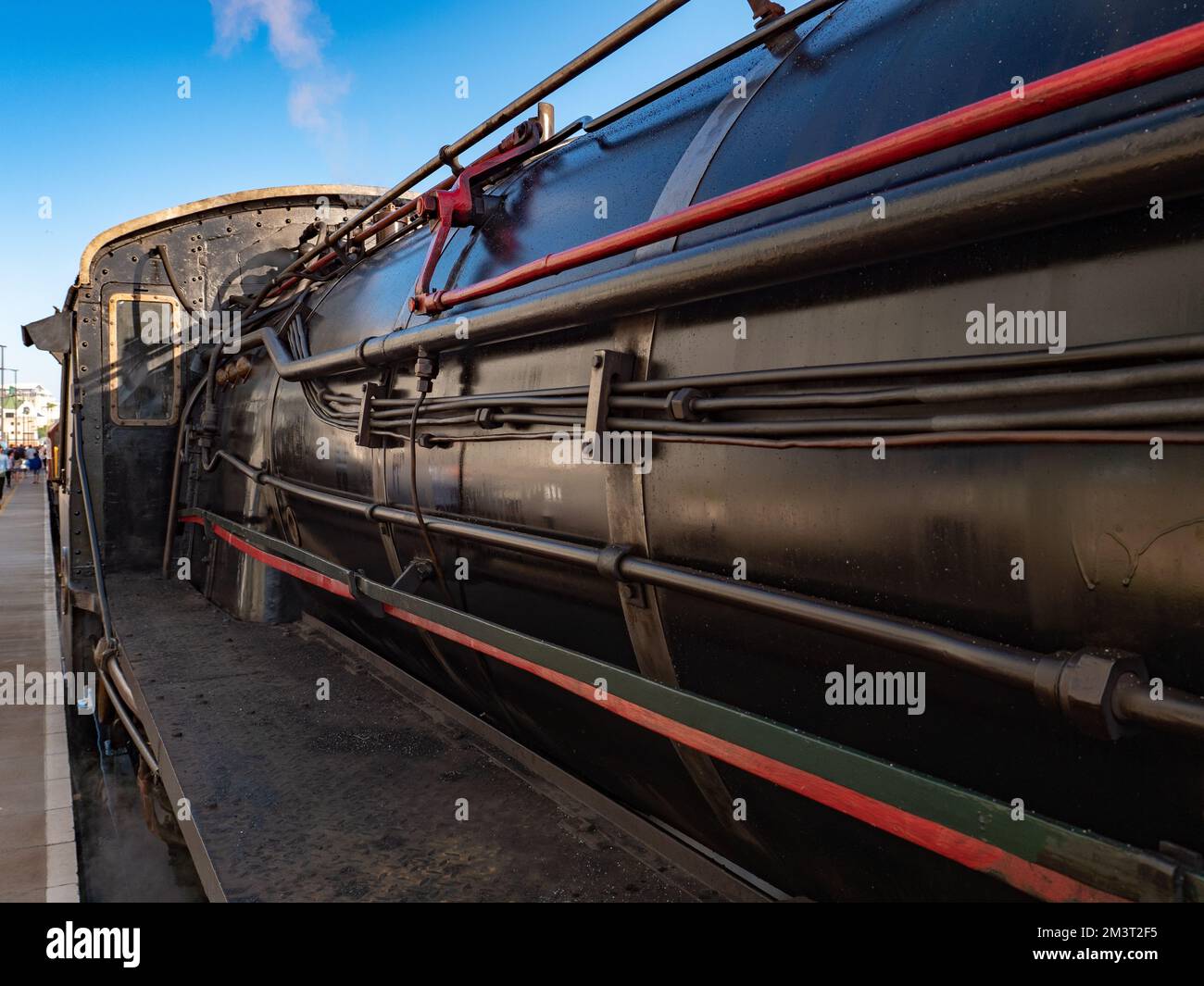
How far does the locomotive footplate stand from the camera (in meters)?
1.94

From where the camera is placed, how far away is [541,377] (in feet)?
6.64

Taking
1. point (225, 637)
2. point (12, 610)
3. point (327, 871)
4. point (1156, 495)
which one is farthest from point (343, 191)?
point (12, 610)

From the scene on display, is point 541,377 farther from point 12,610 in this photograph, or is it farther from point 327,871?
point 12,610

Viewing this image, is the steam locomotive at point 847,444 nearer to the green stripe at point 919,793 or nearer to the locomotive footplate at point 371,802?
the green stripe at point 919,793

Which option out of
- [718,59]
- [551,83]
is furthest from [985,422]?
[551,83]

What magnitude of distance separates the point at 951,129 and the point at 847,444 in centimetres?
45

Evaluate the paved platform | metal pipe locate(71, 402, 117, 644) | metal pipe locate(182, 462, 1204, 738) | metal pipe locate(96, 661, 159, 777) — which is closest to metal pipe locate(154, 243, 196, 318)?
metal pipe locate(71, 402, 117, 644)

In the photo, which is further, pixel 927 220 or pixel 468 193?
pixel 468 193

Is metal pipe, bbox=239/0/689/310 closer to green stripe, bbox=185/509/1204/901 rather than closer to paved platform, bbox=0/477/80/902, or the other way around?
green stripe, bbox=185/509/1204/901

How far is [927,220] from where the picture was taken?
1169 millimetres

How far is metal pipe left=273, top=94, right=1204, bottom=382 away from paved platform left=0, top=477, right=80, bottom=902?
4119 mm

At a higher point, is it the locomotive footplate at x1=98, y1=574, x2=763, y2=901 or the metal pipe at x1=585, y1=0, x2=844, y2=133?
the metal pipe at x1=585, y1=0, x2=844, y2=133

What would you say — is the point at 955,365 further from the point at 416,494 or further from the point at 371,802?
the point at 371,802
